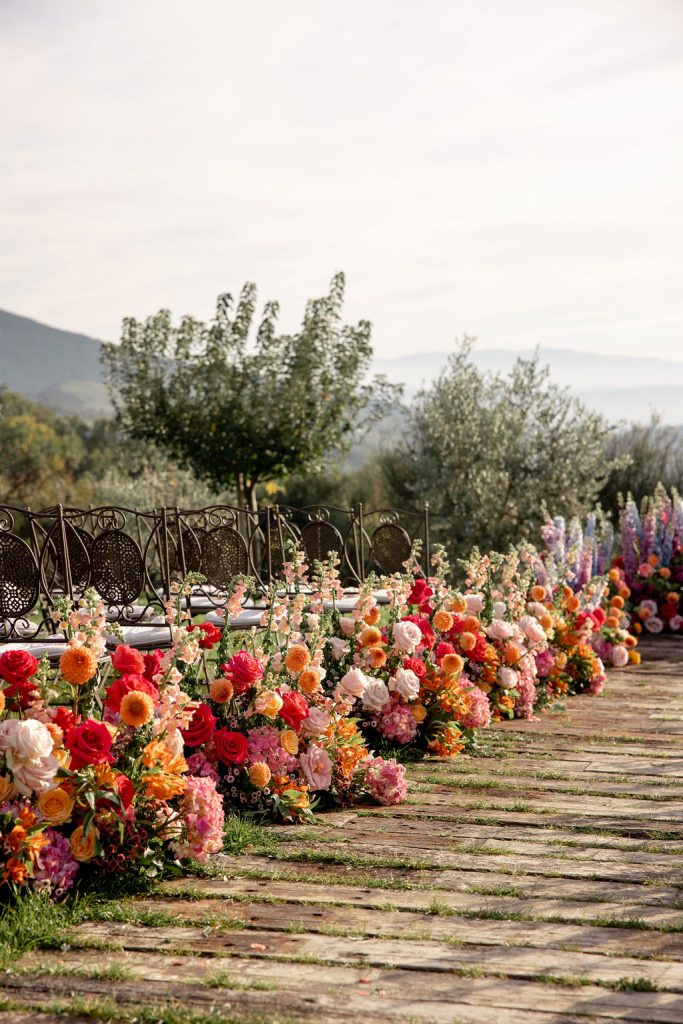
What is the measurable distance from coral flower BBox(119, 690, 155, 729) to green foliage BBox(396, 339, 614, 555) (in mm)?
10825

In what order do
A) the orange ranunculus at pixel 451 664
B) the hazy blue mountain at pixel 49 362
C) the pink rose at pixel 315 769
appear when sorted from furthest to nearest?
the hazy blue mountain at pixel 49 362, the orange ranunculus at pixel 451 664, the pink rose at pixel 315 769

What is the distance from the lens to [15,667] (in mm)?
3391

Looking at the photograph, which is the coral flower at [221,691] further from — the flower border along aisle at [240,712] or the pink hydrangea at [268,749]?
the pink hydrangea at [268,749]

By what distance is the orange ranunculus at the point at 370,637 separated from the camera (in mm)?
4848

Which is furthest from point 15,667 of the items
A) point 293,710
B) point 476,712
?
point 476,712

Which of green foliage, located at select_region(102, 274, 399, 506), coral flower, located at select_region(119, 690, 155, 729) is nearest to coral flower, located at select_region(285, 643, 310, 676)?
coral flower, located at select_region(119, 690, 155, 729)

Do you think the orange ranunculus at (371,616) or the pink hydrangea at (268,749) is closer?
the pink hydrangea at (268,749)

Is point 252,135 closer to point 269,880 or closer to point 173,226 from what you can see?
point 173,226

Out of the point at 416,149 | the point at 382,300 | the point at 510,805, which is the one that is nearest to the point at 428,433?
the point at 382,300

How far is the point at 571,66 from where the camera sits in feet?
18.1

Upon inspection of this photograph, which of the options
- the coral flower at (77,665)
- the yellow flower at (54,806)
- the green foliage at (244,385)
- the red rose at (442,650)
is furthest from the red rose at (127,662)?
the green foliage at (244,385)

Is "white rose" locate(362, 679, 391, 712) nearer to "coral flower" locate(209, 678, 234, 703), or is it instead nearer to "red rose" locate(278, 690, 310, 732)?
"red rose" locate(278, 690, 310, 732)

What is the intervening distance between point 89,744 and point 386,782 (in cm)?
153

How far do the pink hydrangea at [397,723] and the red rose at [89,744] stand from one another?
204 centimetres
